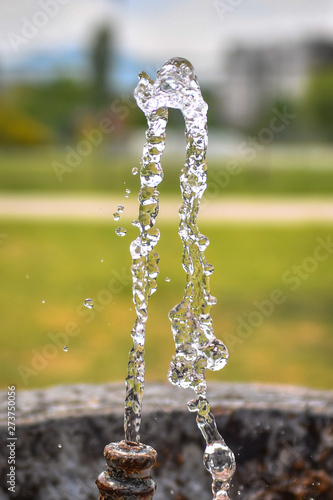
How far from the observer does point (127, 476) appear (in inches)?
42.4

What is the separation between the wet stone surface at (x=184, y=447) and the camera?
4.54ft

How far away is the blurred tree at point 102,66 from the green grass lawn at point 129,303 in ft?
19.7

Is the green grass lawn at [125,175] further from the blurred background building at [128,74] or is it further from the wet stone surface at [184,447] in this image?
the wet stone surface at [184,447]

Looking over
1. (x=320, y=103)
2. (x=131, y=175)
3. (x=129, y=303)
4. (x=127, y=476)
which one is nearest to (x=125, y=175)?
(x=131, y=175)

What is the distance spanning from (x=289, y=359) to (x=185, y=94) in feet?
12.0

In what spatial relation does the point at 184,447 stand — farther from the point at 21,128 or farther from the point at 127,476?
the point at 21,128

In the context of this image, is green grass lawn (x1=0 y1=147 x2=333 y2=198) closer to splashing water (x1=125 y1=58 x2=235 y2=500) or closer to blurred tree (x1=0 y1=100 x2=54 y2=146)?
blurred tree (x1=0 y1=100 x2=54 y2=146)

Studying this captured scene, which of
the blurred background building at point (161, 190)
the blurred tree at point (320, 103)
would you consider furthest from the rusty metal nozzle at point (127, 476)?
the blurred tree at point (320, 103)

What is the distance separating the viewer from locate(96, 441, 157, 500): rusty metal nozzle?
1.07 metres

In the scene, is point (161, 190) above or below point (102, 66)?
below

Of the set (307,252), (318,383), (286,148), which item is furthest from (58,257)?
(286,148)

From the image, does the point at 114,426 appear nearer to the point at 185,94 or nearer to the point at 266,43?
the point at 185,94

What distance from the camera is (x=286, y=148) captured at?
1496 cm

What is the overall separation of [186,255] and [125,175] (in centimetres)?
1228
